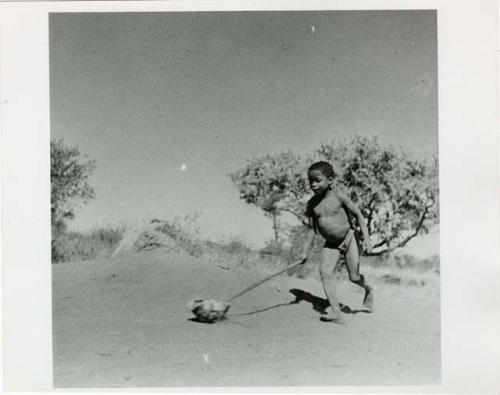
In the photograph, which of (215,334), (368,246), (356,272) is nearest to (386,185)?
(368,246)

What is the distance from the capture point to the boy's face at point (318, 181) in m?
3.23

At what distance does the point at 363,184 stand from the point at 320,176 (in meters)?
0.24

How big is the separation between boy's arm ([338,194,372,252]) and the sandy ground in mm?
256

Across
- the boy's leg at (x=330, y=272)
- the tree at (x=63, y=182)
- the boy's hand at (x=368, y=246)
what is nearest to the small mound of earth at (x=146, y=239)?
the tree at (x=63, y=182)

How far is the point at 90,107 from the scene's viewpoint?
3205mm

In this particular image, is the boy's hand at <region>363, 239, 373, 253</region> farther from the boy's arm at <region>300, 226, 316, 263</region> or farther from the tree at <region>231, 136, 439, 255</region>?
the boy's arm at <region>300, 226, 316, 263</region>

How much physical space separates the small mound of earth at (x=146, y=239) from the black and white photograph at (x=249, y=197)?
0.01m

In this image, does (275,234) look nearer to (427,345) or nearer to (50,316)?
(427,345)

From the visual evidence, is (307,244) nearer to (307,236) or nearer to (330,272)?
(307,236)

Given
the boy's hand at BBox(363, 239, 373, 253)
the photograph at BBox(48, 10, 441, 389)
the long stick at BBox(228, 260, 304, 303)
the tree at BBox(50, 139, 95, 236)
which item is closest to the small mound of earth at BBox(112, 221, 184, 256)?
the photograph at BBox(48, 10, 441, 389)

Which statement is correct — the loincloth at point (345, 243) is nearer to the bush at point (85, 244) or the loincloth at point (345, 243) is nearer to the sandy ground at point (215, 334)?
the sandy ground at point (215, 334)

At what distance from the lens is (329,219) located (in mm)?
3252

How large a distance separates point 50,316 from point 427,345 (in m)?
1.98

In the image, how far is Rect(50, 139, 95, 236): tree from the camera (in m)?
3.15
